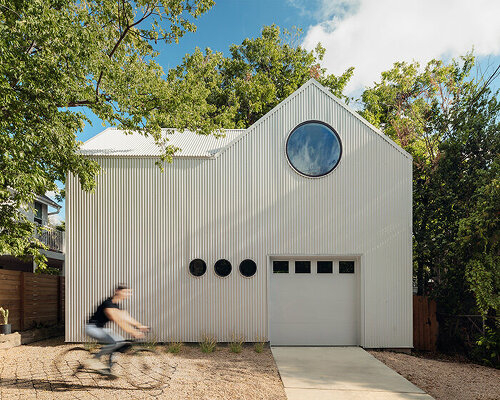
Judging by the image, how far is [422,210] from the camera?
11664 mm

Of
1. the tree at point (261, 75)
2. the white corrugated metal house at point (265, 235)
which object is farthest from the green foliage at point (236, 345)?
the tree at point (261, 75)

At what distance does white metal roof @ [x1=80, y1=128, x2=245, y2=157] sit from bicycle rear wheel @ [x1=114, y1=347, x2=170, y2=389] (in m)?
5.11

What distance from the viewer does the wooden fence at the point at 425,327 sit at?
10.4 meters

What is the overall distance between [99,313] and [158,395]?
1684 millimetres

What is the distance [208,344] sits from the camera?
31.1 ft

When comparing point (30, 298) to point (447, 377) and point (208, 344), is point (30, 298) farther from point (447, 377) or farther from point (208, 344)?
point (447, 377)

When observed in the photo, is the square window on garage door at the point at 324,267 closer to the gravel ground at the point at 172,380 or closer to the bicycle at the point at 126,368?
the gravel ground at the point at 172,380

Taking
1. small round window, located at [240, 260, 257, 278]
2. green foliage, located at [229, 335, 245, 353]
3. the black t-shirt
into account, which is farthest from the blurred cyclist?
small round window, located at [240, 260, 257, 278]

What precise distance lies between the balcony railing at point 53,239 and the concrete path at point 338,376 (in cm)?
1683

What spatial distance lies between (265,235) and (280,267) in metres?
1.04

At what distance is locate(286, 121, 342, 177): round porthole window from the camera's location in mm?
10195

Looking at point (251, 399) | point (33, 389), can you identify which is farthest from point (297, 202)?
point (33, 389)

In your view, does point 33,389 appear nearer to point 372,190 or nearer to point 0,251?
point 0,251

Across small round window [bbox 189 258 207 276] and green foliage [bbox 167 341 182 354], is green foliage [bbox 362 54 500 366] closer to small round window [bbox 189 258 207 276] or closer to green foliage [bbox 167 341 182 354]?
small round window [bbox 189 258 207 276]
